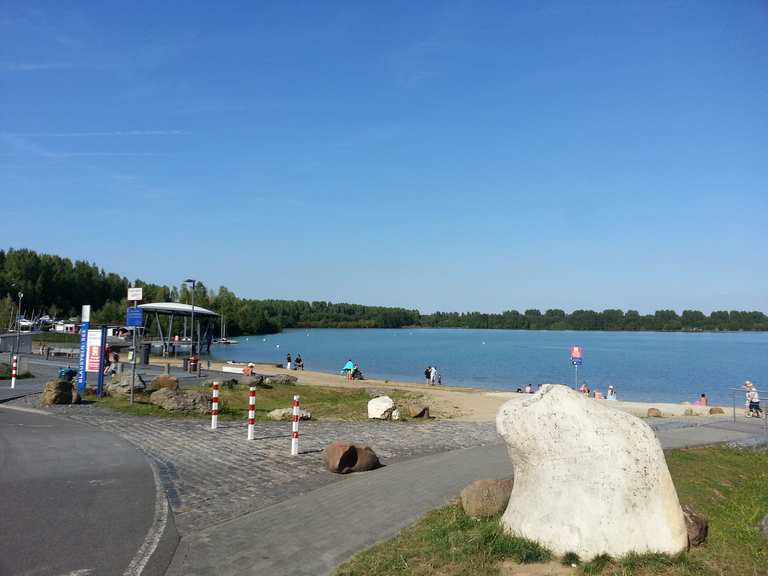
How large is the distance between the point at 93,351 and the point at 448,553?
18.7 metres

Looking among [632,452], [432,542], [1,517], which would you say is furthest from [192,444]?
[632,452]

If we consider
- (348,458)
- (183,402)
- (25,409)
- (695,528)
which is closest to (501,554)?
(695,528)

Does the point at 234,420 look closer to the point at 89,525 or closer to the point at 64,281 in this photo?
the point at 89,525

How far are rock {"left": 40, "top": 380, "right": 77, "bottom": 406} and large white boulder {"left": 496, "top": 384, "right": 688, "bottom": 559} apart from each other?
53.1ft

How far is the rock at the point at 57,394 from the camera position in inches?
715

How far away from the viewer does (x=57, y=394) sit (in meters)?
18.2

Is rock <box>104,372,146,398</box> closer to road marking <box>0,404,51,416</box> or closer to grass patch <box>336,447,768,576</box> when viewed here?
road marking <box>0,404,51,416</box>

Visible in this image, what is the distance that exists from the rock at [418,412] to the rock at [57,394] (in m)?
10.0

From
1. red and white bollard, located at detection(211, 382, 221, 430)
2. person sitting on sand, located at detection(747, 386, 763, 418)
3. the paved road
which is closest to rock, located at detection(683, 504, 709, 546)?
the paved road

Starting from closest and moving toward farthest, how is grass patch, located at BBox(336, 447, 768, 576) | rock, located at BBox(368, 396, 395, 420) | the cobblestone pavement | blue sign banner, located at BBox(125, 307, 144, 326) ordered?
grass patch, located at BBox(336, 447, 768, 576) → the cobblestone pavement → rock, located at BBox(368, 396, 395, 420) → blue sign banner, located at BBox(125, 307, 144, 326)

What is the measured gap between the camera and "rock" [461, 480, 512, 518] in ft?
21.5

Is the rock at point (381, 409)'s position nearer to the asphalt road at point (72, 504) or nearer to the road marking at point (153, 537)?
the asphalt road at point (72, 504)

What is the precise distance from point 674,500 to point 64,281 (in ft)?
476

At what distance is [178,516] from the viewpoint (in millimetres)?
7223
